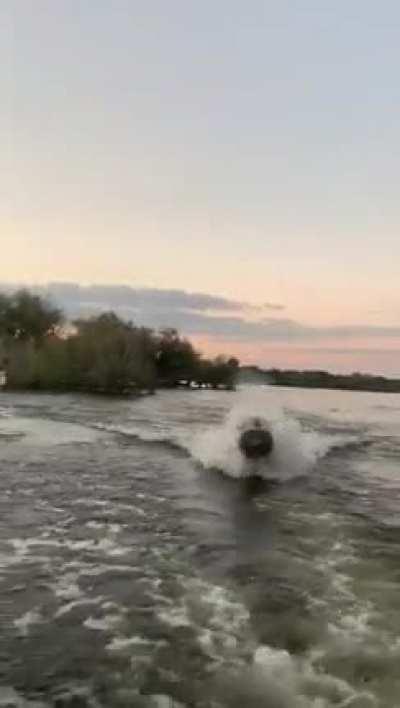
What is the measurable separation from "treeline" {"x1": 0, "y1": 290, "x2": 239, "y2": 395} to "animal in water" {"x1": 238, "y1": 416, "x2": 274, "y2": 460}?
56.8 m

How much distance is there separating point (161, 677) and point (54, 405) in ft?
163

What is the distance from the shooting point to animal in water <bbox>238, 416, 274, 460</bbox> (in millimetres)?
28172

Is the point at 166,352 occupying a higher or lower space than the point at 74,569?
higher

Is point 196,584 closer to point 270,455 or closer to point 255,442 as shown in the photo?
point 255,442

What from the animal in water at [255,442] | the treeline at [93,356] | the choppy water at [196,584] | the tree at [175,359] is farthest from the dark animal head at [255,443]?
the tree at [175,359]

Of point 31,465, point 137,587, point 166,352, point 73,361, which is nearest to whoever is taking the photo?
point 137,587

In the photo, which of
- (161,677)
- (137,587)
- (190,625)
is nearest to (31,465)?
(137,587)

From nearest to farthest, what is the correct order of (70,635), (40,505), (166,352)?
(70,635) < (40,505) < (166,352)

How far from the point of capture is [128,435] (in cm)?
3756

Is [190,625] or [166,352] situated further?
[166,352]

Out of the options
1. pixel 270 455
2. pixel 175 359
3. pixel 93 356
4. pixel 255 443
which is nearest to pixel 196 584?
pixel 255 443

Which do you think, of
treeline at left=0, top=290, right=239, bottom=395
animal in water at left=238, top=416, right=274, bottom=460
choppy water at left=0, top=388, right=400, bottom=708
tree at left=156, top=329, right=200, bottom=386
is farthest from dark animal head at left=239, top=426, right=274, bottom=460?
tree at left=156, top=329, right=200, bottom=386

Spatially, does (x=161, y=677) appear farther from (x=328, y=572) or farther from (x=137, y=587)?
(x=328, y=572)

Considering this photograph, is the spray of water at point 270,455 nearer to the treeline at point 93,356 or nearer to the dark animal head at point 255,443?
the dark animal head at point 255,443
